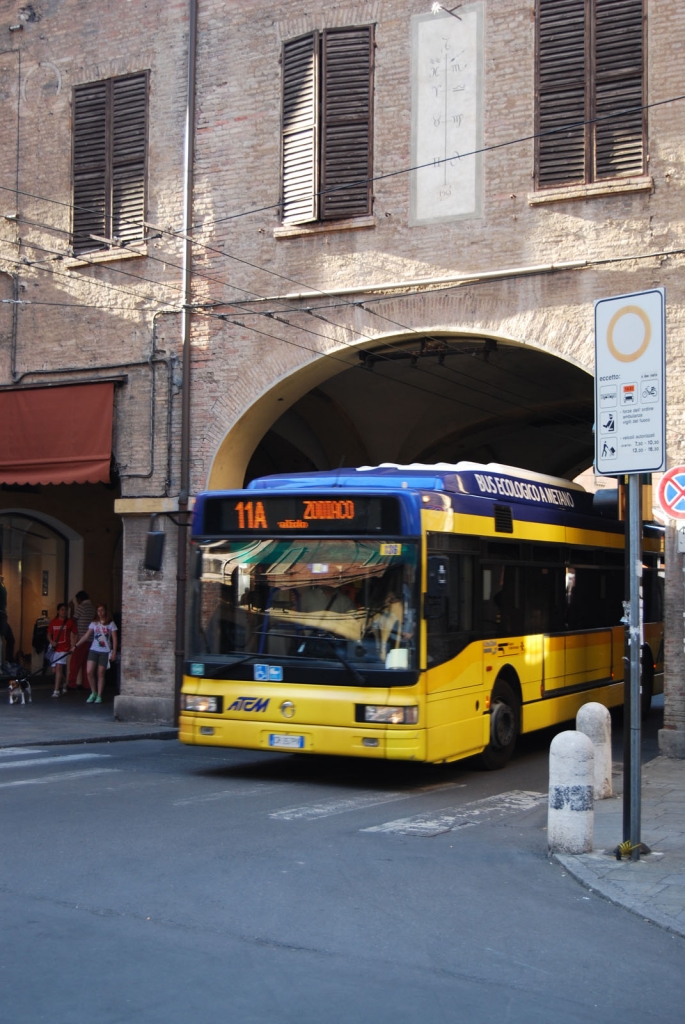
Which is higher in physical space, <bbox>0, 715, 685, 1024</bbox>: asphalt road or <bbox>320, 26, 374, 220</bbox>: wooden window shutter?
<bbox>320, 26, 374, 220</bbox>: wooden window shutter

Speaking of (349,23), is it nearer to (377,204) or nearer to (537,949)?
(377,204)

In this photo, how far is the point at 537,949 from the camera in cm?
586

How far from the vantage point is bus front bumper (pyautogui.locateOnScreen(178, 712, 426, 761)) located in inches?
407

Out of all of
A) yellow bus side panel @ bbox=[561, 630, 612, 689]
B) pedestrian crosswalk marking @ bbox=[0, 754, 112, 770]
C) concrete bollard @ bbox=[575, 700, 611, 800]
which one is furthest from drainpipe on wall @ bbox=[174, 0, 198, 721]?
concrete bollard @ bbox=[575, 700, 611, 800]

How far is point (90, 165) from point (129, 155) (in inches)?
28.3

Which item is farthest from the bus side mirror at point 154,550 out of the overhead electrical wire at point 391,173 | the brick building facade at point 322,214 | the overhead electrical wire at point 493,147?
the overhead electrical wire at point 493,147

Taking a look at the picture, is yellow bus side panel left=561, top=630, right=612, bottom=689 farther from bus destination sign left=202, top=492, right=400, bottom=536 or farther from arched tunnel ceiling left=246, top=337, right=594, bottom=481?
arched tunnel ceiling left=246, top=337, right=594, bottom=481

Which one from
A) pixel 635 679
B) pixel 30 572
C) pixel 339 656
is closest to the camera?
pixel 635 679

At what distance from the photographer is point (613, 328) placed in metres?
8.25

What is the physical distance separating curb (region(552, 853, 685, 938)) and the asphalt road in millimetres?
79

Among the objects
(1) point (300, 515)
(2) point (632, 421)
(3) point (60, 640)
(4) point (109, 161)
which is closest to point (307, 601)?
(1) point (300, 515)

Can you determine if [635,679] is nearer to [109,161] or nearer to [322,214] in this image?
[322,214]

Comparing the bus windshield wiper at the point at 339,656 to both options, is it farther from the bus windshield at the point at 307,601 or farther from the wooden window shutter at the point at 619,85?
the wooden window shutter at the point at 619,85

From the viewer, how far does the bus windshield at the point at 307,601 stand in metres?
10.5
